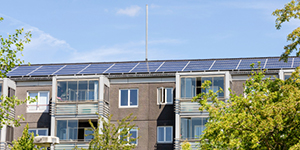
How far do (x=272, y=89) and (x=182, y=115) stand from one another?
1904 cm

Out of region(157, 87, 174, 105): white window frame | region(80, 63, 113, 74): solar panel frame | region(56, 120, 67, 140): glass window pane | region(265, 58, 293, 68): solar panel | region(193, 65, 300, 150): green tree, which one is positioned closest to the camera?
region(193, 65, 300, 150): green tree

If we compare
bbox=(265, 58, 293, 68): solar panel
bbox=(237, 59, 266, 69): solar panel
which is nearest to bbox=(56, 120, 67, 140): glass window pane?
bbox=(237, 59, 266, 69): solar panel

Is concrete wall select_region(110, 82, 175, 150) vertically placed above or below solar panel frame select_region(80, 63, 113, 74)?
below

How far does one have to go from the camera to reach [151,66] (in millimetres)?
46281

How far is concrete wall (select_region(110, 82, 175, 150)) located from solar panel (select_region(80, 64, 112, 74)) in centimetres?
276

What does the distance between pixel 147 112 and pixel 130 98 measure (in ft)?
6.03

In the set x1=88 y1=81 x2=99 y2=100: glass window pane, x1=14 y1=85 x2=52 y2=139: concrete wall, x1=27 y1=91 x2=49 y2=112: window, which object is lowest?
x1=14 y1=85 x2=52 y2=139: concrete wall

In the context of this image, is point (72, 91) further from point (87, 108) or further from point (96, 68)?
point (96, 68)

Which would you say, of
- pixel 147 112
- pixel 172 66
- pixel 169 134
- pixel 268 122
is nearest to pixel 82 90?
pixel 147 112

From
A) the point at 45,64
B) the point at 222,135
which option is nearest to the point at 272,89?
the point at 222,135

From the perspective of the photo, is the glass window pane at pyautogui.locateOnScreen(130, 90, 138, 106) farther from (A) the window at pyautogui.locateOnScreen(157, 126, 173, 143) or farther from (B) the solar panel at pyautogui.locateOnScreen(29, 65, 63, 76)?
(B) the solar panel at pyautogui.locateOnScreen(29, 65, 63, 76)

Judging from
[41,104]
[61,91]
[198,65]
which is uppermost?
[198,65]

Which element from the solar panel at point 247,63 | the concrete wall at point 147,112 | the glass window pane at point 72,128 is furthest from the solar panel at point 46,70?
the solar panel at point 247,63

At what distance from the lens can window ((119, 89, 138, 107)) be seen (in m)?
42.8
